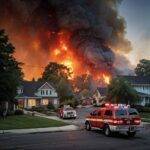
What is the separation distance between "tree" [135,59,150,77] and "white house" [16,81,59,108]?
60.2 metres

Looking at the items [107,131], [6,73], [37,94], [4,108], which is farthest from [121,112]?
[37,94]

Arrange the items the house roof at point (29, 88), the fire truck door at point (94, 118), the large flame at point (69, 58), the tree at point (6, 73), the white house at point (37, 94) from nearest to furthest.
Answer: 1. the fire truck door at point (94, 118)
2. the tree at point (6, 73)
3. the white house at point (37, 94)
4. the house roof at point (29, 88)
5. the large flame at point (69, 58)

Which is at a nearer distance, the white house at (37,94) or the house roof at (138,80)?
the white house at (37,94)

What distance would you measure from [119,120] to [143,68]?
410 ft

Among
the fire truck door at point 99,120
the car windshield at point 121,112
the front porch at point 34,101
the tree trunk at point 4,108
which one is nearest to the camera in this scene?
the car windshield at point 121,112

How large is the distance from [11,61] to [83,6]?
69.6 m

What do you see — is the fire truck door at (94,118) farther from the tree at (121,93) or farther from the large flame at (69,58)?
the large flame at (69,58)

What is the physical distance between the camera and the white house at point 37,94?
88550 mm

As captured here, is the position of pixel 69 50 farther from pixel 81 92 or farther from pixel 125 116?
pixel 125 116

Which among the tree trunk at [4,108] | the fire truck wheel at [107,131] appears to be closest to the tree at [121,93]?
the tree trunk at [4,108]

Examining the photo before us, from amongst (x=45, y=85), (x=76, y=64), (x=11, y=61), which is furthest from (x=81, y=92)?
(x=11, y=61)

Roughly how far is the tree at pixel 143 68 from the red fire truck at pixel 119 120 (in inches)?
4690

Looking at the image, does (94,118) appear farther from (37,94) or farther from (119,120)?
(37,94)

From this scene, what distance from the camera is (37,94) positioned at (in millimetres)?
91000
